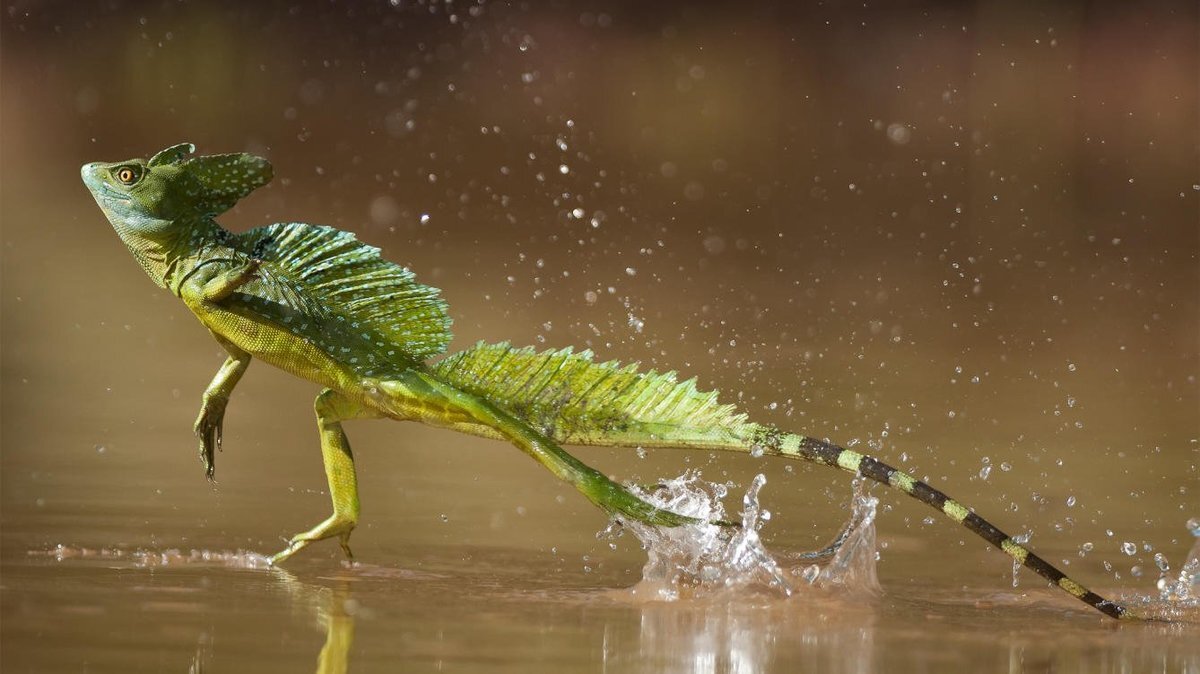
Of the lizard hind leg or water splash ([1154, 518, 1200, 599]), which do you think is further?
the lizard hind leg

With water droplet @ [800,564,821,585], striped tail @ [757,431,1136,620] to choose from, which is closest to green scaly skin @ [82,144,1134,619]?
striped tail @ [757,431,1136,620]

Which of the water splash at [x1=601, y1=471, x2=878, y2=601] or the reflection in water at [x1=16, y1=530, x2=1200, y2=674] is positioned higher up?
the water splash at [x1=601, y1=471, x2=878, y2=601]

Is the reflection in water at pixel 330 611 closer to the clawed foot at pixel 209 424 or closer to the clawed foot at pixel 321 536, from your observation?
the clawed foot at pixel 321 536

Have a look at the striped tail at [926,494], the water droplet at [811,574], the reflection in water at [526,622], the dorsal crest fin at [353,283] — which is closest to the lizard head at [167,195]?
the dorsal crest fin at [353,283]

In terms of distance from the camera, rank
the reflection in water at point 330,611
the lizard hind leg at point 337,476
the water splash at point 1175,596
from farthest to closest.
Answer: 1. the lizard hind leg at point 337,476
2. the water splash at point 1175,596
3. the reflection in water at point 330,611

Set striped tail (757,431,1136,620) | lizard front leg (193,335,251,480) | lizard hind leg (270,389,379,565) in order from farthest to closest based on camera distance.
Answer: lizard front leg (193,335,251,480) < lizard hind leg (270,389,379,565) < striped tail (757,431,1136,620)

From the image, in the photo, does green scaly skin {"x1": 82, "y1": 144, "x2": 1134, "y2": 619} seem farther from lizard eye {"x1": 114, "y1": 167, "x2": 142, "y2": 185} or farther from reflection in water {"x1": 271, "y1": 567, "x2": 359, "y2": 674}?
reflection in water {"x1": 271, "y1": 567, "x2": 359, "y2": 674}

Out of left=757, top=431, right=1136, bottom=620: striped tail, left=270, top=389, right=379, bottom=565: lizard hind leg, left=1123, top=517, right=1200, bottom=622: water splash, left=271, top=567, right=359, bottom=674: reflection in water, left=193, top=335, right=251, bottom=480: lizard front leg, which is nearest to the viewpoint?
left=271, top=567, right=359, bottom=674: reflection in water

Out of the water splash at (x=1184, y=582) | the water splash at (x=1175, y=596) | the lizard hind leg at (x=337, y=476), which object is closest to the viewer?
the water splash at (x=1175, y=596)

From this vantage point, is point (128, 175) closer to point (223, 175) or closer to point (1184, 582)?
point (223, 175)
